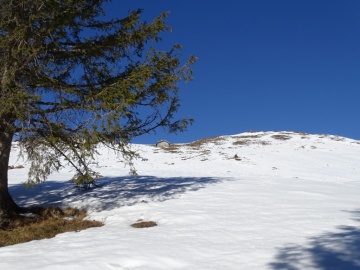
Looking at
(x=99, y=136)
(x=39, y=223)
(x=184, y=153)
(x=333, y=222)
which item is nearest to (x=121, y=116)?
(x=99, y=136)

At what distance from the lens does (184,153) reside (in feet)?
98.0

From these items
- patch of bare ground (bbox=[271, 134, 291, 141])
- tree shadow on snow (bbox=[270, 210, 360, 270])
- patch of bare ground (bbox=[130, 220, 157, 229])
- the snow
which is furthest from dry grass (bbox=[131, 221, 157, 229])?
patch of bare ground (bbox=[271, 134, 291, 141])

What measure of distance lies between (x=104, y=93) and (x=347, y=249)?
215 inches

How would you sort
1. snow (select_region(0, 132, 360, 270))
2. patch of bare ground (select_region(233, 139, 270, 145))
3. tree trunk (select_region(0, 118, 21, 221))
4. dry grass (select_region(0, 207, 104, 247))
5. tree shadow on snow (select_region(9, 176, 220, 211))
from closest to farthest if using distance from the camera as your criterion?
snow (select_region(0, 132, 360, 270)), dry grass (select_region(0, 207, 104, 247)), tree trunk (select_region(0, 118, 21, 221)), tree shadow on snow (select_region(9, 176, 220, 211)), patch of bare ground (select_region(233, 139, 270, 145))

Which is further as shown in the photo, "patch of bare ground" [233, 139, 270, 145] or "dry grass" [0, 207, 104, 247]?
"patch of bare ground" [233, 139, 270, 145]

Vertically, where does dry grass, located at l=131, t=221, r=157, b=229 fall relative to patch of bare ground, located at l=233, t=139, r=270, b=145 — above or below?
below

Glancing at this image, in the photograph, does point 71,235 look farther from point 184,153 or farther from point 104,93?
point 184,153

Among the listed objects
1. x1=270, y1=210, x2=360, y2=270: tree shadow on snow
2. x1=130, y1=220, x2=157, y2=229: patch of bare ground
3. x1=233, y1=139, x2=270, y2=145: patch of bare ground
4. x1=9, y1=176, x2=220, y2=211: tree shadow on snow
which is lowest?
x1=270, y1=210, x2=360, y2=270: tree shadow on snow

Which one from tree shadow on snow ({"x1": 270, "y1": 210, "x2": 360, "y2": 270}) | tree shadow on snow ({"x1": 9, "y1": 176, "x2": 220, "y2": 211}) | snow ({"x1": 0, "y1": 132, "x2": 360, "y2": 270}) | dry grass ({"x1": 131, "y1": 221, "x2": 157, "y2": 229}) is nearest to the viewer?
tree shadow on snow ({"x1": 270, "y1": 210, "x2": 360, "y2": 270})

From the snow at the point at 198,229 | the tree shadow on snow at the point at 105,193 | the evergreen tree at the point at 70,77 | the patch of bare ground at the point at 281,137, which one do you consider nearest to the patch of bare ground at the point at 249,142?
the patch of bare ground at the point at 281,137

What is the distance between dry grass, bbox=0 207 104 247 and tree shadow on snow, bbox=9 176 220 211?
666 millimetres

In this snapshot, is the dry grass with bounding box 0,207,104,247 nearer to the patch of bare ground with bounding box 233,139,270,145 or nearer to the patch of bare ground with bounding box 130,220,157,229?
the patch of bare ground with bounding box 130,220,157,229

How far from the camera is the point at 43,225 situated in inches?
343

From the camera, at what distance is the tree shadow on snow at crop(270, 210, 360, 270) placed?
15.7 ft
